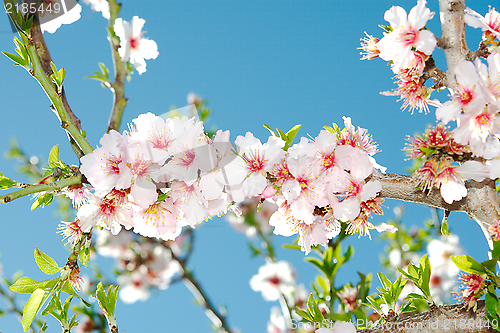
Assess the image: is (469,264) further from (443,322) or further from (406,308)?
(406,308)

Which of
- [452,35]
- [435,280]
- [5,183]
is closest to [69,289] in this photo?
[5,183]

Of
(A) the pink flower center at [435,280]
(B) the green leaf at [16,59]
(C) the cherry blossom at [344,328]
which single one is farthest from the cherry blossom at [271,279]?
(B) the green leaf at [16,59]

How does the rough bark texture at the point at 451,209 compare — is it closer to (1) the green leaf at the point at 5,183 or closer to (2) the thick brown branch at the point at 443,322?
(2) the thick brown branch at the point at 443,322

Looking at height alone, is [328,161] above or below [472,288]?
above

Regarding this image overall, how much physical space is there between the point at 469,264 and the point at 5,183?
1.24m

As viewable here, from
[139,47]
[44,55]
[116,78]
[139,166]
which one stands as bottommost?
[139,166]

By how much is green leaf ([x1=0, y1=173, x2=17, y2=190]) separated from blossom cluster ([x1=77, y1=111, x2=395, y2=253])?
7.4 inches

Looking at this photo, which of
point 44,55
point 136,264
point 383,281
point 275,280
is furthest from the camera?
point 136,264

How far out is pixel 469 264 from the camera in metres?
0.89

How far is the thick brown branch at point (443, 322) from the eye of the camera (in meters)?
0.98

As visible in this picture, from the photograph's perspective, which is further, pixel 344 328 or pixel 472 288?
pixel 344 328

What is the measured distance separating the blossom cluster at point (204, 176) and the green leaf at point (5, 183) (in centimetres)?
19

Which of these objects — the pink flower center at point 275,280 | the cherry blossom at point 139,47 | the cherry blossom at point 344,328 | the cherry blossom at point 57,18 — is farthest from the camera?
the pink flower center at point 275,280

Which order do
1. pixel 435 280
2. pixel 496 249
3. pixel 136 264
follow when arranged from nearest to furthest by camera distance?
pixel 496 249
pixel 435 280
pixel 136 264
